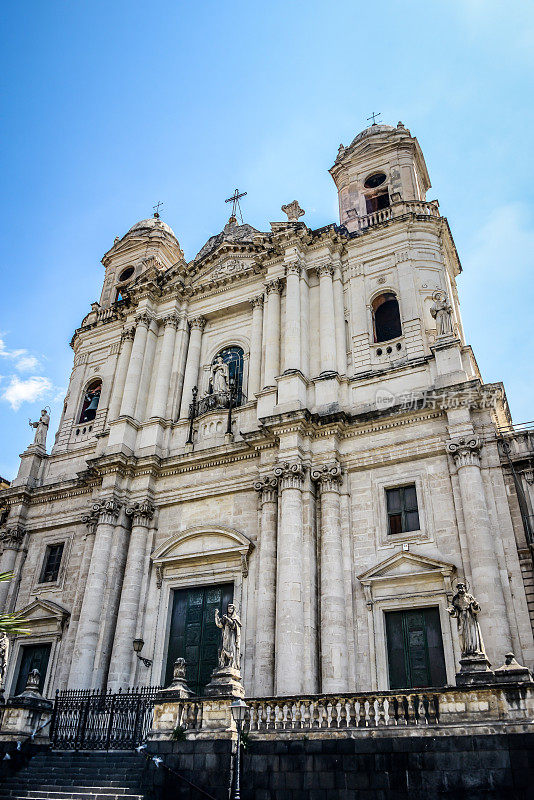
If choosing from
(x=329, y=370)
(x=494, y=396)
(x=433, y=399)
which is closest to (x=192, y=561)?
(x=329, y=370)

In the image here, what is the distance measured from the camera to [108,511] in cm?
2158

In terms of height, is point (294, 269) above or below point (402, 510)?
above

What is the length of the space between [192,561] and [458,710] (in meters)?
10.5

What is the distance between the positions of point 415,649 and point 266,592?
13.5 feet

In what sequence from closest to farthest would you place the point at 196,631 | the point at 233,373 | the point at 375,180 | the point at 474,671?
the point at 474,671 → the point at 196,631 → the point at 233,373 → the point at 375,180

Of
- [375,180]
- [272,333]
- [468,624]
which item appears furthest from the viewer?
[375,180]

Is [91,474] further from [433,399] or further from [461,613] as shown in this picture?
[461,613]

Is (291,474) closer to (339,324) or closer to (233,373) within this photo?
(339,324)

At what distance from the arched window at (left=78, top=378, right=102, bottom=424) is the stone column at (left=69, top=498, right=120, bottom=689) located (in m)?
6.21

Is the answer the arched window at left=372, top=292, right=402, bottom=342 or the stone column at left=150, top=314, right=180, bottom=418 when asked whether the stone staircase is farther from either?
the arched window at left=372, top=292, right=402, bottom=342

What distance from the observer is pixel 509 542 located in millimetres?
16109

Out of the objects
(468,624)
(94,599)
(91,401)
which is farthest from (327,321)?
(468,624)

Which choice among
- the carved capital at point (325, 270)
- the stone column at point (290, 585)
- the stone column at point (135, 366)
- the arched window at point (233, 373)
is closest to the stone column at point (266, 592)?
the stone column at point (290, 585)

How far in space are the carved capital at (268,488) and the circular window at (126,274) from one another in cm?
1709
